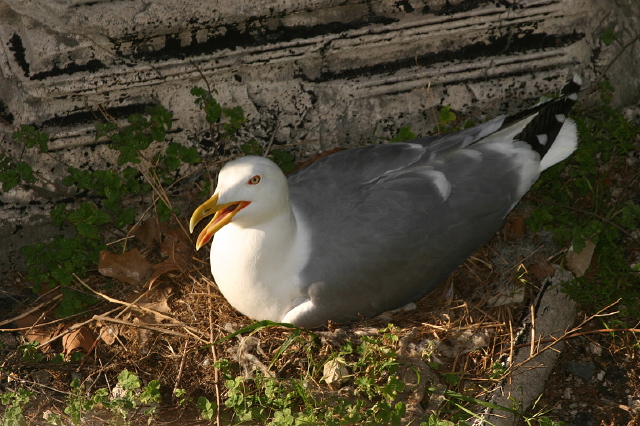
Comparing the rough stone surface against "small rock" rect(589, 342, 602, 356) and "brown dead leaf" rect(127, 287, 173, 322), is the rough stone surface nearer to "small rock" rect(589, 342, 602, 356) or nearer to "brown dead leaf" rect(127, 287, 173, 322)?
"small rock" rect(589, 342, 602, 356)

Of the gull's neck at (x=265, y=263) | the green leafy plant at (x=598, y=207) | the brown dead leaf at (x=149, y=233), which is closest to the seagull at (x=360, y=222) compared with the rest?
the gull's neck at (x=265, y=263)

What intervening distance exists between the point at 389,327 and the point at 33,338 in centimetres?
152

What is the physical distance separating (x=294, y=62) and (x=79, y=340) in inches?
57.0

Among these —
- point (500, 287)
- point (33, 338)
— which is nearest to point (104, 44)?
point (33, 338)

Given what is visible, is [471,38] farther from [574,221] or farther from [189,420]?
[189,420]

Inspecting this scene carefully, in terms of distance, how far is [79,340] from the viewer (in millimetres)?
2762

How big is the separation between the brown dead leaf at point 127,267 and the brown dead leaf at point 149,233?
0.38ft

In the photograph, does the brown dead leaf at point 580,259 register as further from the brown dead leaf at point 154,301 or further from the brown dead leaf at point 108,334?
the brown dead leaf at point 108,334

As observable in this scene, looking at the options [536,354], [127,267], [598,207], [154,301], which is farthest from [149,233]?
[598,207]

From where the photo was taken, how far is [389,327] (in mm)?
2447

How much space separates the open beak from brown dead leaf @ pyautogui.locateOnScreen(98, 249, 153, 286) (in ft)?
2.44

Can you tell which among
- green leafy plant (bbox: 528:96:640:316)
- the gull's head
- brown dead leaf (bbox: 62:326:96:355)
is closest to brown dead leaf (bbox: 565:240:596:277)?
green leafy plant (bbox: 528:96:640:316)

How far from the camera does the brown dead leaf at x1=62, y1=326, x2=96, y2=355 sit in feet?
9.07

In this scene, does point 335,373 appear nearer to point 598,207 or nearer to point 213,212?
point 213,212
